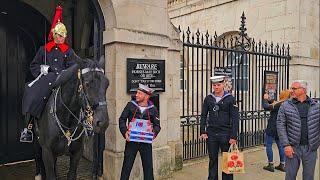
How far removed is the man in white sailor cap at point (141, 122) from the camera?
4.68 metres

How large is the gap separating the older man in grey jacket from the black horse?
2.64m

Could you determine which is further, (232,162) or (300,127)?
(232,162)

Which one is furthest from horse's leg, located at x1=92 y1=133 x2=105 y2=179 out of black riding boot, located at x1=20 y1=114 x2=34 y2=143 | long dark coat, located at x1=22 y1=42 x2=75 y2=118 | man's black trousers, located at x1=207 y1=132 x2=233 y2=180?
man's black trousers, located at x1=207 y1=132 x2=233 y2=180

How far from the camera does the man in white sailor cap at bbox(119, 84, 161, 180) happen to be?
4.68 meters

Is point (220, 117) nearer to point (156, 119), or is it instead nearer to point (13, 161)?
point (156, 119)

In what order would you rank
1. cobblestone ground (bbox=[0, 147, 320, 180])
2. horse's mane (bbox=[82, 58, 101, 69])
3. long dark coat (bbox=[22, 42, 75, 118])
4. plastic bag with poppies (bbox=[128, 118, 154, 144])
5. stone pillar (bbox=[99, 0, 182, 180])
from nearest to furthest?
horse's mane (bbox=[82, 58, 101, 69]), long dark coat (bbox=[22, 42, 75, 118]), plastic bag with poppies (bbox=[128, 118, 154, 144]), stone pillar (bbox=[99, 0, 182, 180]), cobblestone ground (bbox=[0, 147, 320, 180])

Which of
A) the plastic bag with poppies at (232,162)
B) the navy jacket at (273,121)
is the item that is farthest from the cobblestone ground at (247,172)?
the plastic bag with poppies at (232,162)

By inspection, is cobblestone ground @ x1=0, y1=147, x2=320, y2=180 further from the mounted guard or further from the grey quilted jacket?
the mounted guard

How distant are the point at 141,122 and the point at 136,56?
1.51 m

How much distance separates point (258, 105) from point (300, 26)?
312cm

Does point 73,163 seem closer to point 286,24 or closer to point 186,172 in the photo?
point 186,172

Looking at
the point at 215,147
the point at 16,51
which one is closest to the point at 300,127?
the point at 215,147

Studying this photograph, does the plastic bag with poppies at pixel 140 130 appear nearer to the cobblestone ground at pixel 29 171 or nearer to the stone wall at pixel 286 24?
the cobblestone ground at pixel 29 171

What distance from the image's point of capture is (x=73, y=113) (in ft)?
13.1
